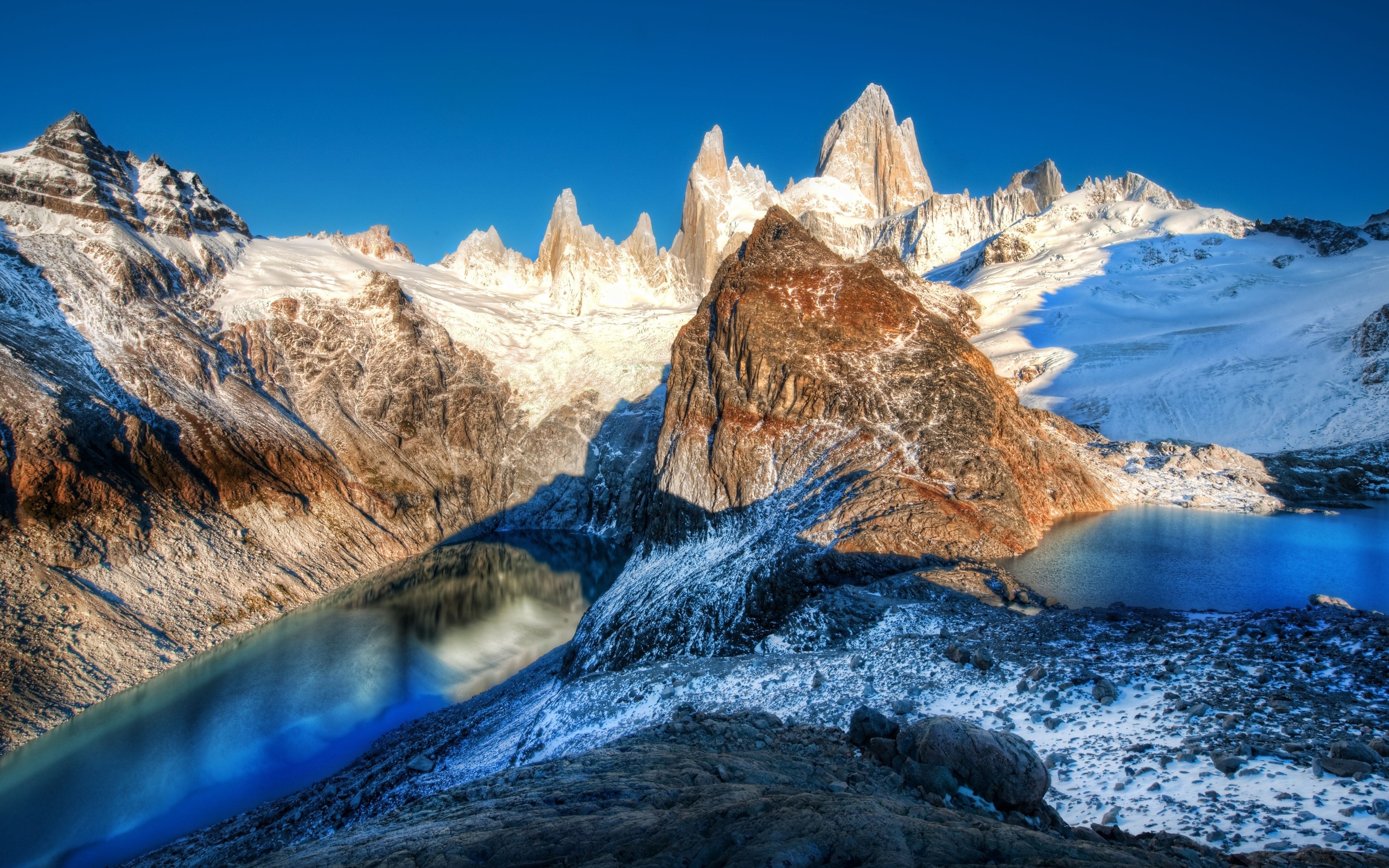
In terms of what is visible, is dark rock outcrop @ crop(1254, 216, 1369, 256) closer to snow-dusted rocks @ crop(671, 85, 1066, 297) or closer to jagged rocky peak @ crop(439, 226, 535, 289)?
snow-dusted rocks @ crop(671, 85, 1066, 297)

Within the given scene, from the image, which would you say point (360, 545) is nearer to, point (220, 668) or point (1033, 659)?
point (220, 668)

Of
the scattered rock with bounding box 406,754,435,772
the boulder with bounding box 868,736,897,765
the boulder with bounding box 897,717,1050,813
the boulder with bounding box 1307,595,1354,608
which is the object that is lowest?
the scattered rock with bounding box 406,754,435,772

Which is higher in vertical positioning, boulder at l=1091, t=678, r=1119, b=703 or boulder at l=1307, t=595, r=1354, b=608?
boulder at l=1307, t=595, r=1354, b=608

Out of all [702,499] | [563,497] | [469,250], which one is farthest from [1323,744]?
[469,250]

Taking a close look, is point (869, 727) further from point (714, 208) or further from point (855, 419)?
point (714, 208)

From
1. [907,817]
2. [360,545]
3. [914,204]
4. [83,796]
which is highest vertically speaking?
[914,204]

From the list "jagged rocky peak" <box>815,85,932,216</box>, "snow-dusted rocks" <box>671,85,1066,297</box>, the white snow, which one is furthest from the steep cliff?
"jagged rocky peak" <box>815,85,932,216</box>

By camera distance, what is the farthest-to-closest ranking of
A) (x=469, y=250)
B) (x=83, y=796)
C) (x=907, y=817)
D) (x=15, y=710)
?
(x=469, y=250)
(x=15, y=710)
(x=83, y=796)
(x=907, y=817)
